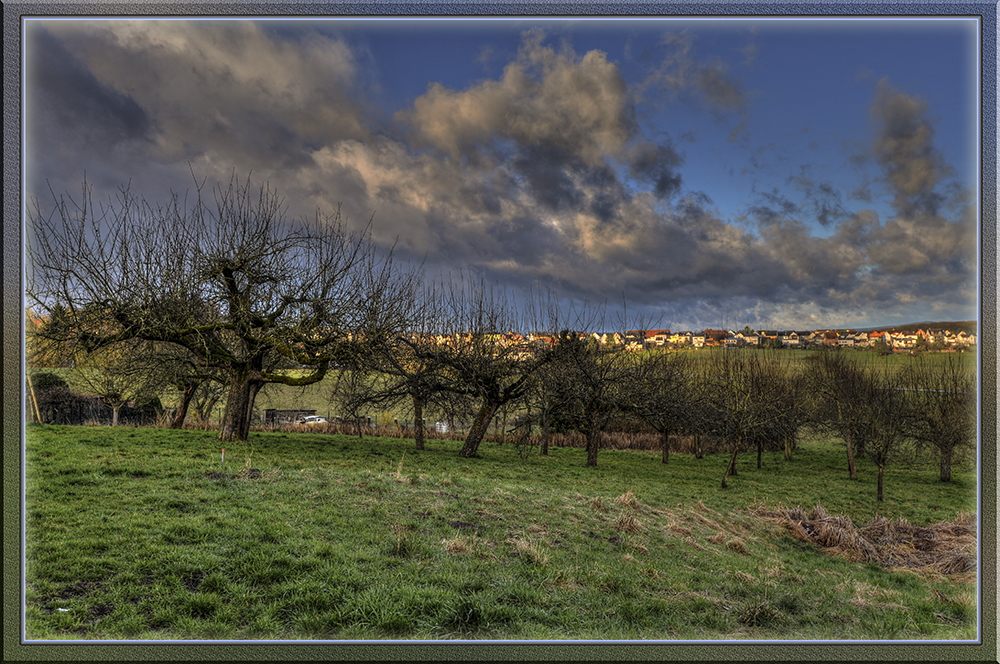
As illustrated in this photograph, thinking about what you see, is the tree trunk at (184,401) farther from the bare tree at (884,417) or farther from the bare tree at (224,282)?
the bare tree at (884,417)

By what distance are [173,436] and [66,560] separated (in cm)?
727

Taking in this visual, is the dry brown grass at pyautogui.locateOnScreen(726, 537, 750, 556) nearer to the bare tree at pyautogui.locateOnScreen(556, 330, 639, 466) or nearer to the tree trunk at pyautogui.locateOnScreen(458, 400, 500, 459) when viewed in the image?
the bare tree at pyautogui.locateOnScreen(556, 330, 639, 466)

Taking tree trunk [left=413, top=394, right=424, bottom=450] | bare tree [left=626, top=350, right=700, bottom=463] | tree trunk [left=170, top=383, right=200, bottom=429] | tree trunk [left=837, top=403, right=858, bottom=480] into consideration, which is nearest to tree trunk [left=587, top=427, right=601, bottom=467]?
bare tree [left=626, top=350, right=700, bottom=463]

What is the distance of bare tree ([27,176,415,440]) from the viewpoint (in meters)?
6.30

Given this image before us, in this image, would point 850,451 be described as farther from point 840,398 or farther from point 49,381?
point 49,381

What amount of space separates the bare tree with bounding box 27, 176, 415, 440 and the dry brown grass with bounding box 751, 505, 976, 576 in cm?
796

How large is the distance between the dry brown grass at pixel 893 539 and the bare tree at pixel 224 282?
26.1ft

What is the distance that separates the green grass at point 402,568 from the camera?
8.32 ft

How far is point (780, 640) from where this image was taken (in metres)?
2.73

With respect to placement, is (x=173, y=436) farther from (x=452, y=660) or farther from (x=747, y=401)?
(x=747, y=401)

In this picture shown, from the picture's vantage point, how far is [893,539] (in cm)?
532

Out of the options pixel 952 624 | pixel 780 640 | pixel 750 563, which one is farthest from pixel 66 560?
pixel 952 624

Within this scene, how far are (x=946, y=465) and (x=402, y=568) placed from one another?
36.4 ft

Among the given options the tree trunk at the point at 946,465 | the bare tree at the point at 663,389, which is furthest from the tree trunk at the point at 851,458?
the bare tree at the point at 663,389
